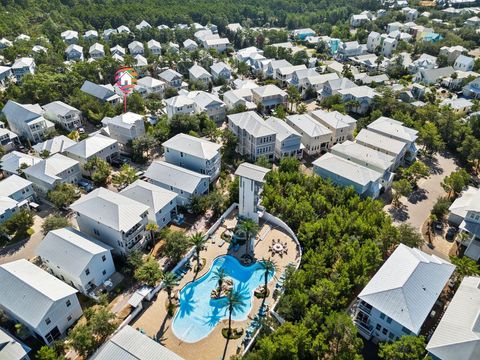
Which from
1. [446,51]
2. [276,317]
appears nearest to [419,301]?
[276,317]

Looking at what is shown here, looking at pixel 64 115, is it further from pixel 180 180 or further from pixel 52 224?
pixel 180 180

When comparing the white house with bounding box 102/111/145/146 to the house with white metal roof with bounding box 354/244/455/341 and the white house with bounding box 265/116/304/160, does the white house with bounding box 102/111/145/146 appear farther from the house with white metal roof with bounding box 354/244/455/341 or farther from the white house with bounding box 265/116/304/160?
the house with white metal roof with bounding box 354/244/455/341

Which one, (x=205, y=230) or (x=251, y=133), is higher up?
(x=251, y=133)

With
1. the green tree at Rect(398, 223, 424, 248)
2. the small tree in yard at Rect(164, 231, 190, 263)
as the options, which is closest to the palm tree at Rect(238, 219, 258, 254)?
the small tree in yard at Rect(164, 231, 190, 263)

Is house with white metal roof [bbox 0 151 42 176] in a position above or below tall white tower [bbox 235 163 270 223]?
below

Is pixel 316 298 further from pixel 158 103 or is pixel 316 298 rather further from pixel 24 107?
pixel 24 107
